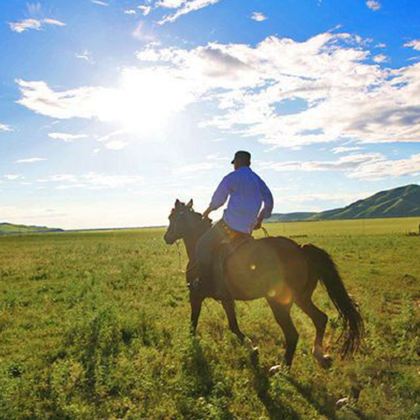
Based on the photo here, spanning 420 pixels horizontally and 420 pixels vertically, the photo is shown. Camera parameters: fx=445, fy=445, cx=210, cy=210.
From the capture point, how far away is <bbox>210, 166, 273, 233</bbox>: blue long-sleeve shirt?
338 inches

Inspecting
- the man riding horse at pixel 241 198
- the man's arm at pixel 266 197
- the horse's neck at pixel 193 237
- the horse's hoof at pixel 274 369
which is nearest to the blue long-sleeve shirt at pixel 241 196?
the man riding horse at pixel 241 198

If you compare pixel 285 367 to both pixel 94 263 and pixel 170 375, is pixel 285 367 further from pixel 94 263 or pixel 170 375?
pixel 94 263

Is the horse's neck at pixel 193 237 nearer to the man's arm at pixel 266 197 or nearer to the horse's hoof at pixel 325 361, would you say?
the man's arm at pixel 266 197

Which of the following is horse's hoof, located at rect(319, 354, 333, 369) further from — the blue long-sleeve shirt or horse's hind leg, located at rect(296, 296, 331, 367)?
the blue long-sleeve shirt

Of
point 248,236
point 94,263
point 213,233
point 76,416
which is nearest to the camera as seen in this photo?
point 76,416

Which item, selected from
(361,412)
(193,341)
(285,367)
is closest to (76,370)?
(193,341)

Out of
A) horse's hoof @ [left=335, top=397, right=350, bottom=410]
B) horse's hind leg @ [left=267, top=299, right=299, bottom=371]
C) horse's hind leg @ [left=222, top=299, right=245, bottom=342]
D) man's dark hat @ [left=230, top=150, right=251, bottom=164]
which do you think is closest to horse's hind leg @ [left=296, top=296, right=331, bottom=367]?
horse's hind leg @ [left=267, top=299, right=299, bottom=371]

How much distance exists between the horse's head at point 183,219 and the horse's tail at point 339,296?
3274 mm

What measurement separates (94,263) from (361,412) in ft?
79.6

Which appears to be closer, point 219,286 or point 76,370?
point 76,370

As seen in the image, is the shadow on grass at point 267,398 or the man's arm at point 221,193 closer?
the shadow on grass at point 267,398

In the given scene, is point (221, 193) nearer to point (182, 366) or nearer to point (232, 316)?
point (232, 316)

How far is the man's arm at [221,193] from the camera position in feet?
28.2

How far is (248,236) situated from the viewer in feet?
28.2
